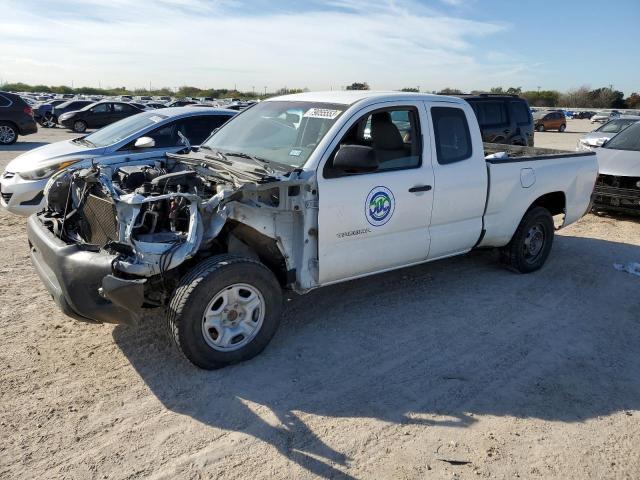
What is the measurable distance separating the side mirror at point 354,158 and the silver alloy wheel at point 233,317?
1175mm

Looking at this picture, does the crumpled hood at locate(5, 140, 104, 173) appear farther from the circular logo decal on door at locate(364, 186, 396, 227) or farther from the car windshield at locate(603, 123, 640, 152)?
the car windshield at locate(603, 123, 640, 152)

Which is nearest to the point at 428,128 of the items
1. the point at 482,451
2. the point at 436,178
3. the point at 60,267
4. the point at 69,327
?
the point at 436,178

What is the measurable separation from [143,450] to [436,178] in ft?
10.7

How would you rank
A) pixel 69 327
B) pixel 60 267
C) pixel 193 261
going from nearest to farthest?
pixel 60 267 → pixel 193 261 → pixel 69 327

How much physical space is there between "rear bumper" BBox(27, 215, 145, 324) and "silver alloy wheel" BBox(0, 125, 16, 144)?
16989 mm

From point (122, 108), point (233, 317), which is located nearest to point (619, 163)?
point (233, 317)

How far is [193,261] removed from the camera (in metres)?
4.02

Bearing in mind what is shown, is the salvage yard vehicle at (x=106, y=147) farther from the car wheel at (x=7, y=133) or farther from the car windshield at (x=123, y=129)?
the car wheel at (x=7, y=133)

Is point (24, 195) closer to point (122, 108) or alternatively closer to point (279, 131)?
point (279, 131)

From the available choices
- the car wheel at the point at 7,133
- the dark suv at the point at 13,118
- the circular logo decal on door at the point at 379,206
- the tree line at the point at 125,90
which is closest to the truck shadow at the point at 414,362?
the circular logo decal on door at the point at 379,206

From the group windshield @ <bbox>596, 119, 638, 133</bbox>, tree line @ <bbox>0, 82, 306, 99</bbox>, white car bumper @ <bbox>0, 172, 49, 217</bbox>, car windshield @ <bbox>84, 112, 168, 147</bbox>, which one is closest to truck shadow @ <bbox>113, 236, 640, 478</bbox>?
white car bumper @ <bbox>0, 172, 49, 217</bbox>

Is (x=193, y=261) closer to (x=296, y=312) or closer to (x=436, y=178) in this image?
(x=296, y=312)

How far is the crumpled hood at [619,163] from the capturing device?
8.70 metres

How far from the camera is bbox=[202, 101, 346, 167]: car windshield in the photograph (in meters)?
4.34
